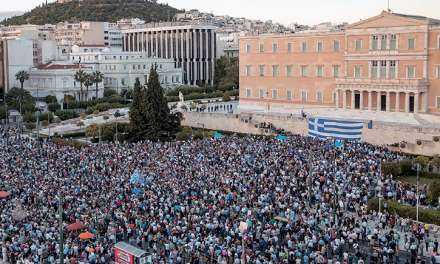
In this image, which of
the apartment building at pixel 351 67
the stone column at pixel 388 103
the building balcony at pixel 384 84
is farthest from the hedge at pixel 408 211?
the stone column at pixel 388 103

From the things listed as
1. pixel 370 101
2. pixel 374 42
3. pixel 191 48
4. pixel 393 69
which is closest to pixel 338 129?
pixel 393 69

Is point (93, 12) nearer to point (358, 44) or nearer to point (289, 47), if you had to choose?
point (289, 47)

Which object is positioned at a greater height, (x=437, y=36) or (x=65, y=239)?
(x=437, y=36)

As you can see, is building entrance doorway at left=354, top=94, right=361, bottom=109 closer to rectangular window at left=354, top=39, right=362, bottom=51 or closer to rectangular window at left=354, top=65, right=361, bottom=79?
rectangular window at left=354, top=65, right=361, bottom=79

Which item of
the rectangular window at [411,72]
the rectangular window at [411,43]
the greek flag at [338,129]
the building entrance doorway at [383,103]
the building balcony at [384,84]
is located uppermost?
the rectangular window at [411,43]

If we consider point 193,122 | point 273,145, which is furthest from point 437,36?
point 193,122

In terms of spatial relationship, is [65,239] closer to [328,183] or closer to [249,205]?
[249,205]

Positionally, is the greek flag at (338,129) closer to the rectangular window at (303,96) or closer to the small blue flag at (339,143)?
the small blue flag at (339,143)
